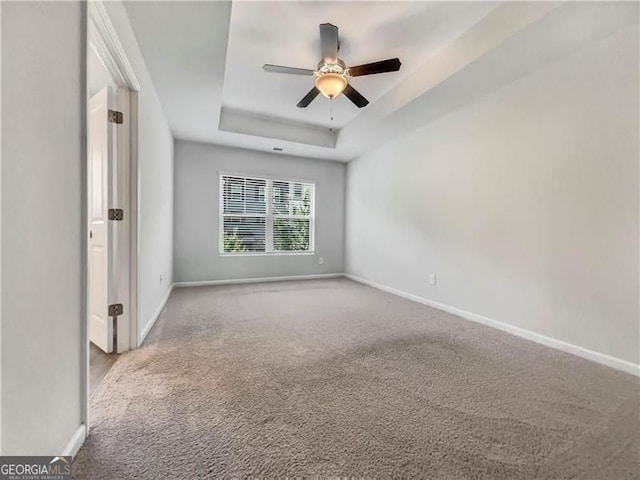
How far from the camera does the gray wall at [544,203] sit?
2.02 m

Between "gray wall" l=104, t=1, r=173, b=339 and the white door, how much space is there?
0.63 feet

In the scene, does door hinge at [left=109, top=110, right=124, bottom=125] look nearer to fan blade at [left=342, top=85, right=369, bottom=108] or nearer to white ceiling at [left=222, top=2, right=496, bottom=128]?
white ceiling at [left=222, top=2, right=496, bottom=128]

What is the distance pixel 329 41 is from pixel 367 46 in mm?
562

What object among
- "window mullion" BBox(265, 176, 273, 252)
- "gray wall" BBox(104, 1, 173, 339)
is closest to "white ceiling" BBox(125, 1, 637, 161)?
"gray wall" BBox(104, 1, 173, 339)

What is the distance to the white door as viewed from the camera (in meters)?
2.10

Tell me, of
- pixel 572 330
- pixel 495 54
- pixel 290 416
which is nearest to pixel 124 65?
pixel 290 416

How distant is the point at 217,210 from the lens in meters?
4.78

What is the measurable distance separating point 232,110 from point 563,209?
4.00 metres

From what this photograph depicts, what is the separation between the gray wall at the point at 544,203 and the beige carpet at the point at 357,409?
0.43 metres

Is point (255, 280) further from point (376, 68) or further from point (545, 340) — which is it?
point (545, 340)

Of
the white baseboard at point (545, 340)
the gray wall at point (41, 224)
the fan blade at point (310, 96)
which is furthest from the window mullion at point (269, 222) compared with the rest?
the gray wall at point (41, 224)

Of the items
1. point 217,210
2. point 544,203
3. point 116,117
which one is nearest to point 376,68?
point 544,203

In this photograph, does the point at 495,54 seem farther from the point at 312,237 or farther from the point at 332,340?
the point at 312,237

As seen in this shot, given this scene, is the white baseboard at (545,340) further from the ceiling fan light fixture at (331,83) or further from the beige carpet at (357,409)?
the ceiling fan light fixture at (331,83)
